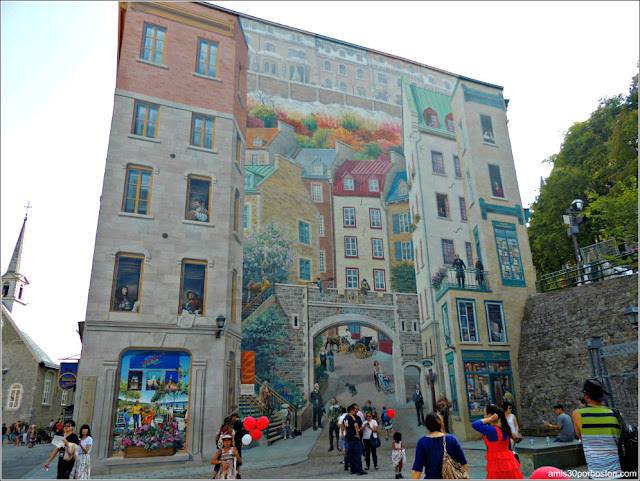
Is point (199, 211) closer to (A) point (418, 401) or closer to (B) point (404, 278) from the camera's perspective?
(B) point (404, 278)

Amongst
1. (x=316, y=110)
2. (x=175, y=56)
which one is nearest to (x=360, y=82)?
(x=316, y=110)

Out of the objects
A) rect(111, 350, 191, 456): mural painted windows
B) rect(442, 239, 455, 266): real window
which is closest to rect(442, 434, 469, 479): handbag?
rect(111, 350, 191, 456): mural painted windows

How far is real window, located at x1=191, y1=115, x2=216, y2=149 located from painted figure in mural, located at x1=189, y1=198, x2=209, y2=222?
2249 mm

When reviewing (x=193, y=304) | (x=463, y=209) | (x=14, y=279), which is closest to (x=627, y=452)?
(x=193, y=304)

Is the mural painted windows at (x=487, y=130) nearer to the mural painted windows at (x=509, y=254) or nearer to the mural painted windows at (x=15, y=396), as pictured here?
the mural painted windows at (x=509, y=254)

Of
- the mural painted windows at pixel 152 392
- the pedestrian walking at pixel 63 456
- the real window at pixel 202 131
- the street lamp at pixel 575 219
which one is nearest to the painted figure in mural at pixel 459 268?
the street lamp at pixel 575 219

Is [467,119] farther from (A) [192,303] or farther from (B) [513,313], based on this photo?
(A) [192,303]

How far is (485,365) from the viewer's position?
18.2 m

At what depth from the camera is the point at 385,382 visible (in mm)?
18234

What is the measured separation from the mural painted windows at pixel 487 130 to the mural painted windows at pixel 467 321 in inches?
333

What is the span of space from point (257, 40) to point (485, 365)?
1730cm

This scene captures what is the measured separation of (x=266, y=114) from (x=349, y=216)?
587 cm

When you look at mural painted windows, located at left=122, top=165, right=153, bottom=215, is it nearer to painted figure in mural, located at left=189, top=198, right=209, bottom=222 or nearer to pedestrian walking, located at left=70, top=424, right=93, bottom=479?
painted figure in mural, located at left=189, top=198, right=209, bottom=222

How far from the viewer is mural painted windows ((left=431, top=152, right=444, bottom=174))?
71.8ft
